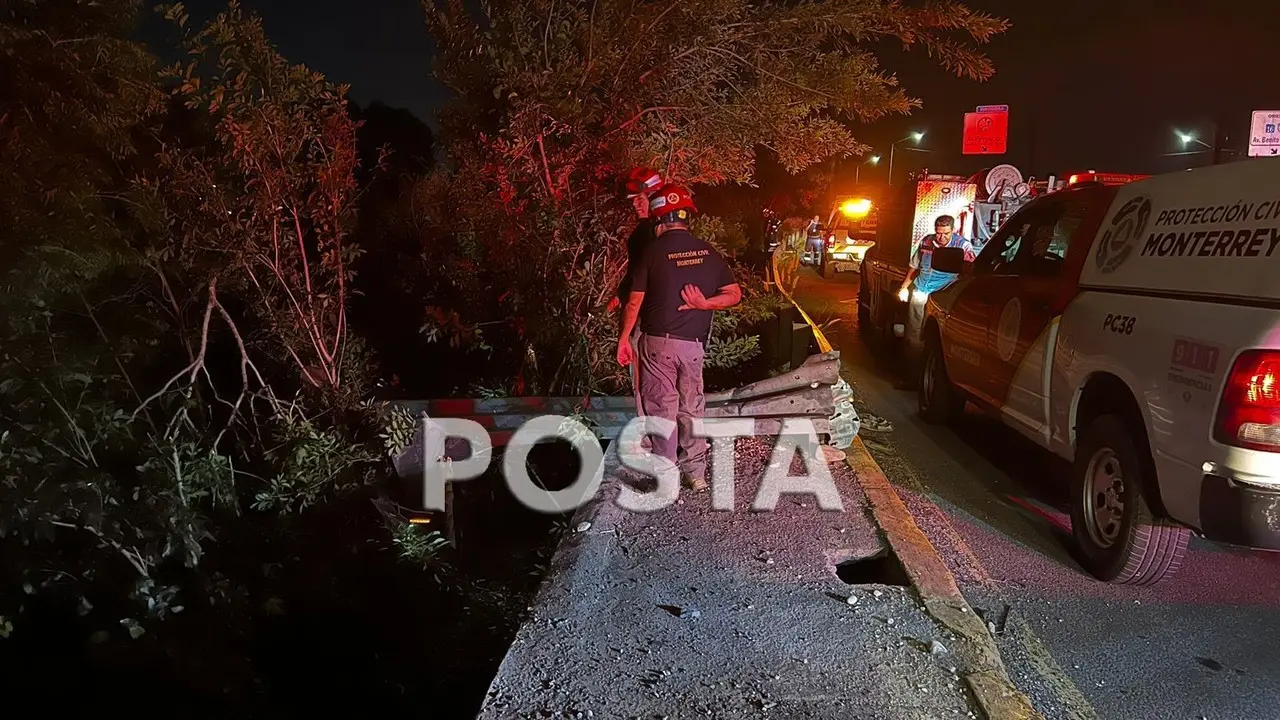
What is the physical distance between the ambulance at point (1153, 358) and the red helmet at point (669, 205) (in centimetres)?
219

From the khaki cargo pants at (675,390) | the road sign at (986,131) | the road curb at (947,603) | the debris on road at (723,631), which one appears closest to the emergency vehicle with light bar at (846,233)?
the road sign at (986,131)

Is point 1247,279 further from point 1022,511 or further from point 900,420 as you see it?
point 900,420

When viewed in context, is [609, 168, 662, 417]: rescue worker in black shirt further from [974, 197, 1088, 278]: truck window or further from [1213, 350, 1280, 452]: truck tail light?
[1213, 350, 1280, 452]: truck tail light

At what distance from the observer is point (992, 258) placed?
255 inches

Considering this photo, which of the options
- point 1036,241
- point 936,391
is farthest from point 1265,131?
point 1036,241

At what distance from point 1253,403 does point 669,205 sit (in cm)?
281

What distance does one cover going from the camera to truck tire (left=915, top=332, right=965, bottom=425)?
7.29 meters

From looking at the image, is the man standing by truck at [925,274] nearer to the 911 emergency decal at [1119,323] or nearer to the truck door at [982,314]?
the truck door at [982,314]

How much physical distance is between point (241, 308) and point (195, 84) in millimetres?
2025

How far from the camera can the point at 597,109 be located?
6.30m

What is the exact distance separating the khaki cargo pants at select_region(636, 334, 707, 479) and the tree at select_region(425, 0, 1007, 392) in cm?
153

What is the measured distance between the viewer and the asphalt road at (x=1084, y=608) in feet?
11.3

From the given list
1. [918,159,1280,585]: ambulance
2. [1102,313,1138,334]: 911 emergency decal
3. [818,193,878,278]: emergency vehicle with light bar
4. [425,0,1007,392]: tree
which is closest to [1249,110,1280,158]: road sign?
[818,193,878,278]: emergency vehicle with light bar

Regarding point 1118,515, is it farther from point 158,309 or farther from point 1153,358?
point 158,309
